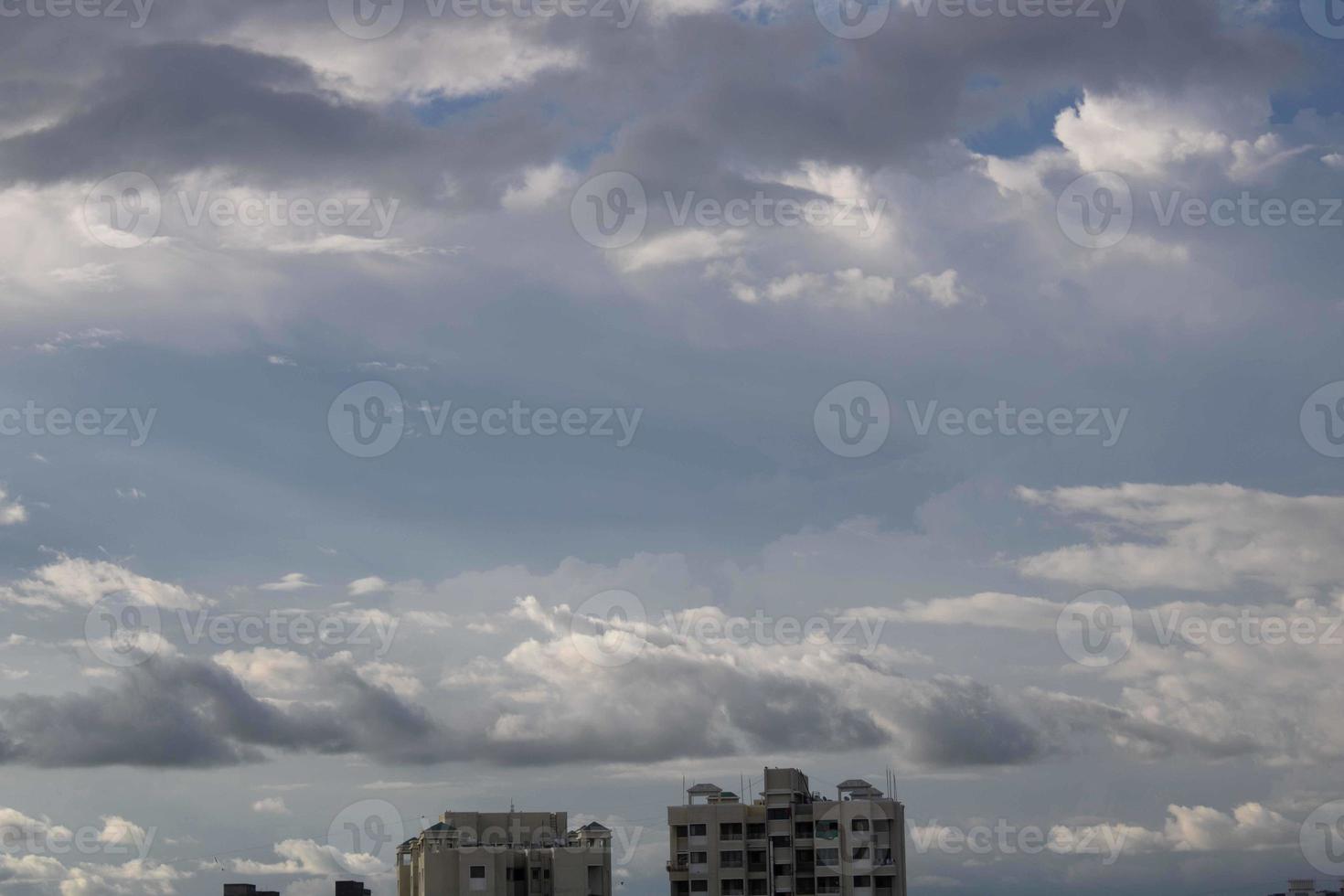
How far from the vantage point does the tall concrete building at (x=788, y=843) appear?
14600 cm

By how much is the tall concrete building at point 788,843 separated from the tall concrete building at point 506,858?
818 cm

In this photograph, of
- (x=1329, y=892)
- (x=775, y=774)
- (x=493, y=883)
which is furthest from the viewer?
(x=1329, y=892)

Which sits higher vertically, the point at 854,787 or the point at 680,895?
the point at 854,787

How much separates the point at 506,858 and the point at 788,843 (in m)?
26.2

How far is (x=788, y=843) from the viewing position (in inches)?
5901

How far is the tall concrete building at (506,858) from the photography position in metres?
144

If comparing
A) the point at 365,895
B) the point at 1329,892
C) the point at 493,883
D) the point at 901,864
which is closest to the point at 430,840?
the point at 493,883

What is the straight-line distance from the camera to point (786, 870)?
149 metres

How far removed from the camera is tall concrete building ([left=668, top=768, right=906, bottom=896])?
479ft

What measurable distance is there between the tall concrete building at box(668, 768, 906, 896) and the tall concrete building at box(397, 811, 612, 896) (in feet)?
26.9

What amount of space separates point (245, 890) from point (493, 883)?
2644cm

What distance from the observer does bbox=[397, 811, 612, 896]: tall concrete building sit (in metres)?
144

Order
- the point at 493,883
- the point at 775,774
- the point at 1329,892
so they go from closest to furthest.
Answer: the point at 493,883, the point at 775,774, the point at 1329,892

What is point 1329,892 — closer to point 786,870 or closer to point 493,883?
point 786,870
